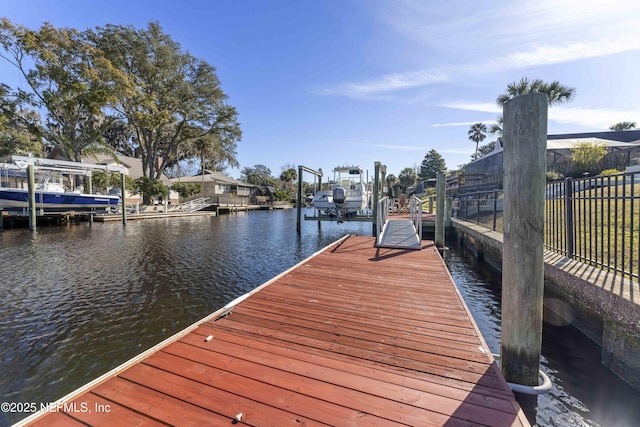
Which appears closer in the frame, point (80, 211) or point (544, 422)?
point (544, 422)

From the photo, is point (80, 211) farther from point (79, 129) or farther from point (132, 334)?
point (132, 334)

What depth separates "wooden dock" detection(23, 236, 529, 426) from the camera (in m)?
1.87

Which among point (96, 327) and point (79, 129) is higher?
point (79, 129)

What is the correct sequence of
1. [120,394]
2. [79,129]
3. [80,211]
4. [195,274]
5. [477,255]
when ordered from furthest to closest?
[79,129]
[80,211]
[477,255]
[195,274]
[120,394]

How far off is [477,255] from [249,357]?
984cm

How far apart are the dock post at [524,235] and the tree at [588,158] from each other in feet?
80.1

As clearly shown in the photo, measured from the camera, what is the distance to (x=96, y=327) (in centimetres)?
493

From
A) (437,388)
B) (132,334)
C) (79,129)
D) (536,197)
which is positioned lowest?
(132,334)

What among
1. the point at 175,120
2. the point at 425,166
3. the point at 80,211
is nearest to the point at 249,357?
the point at 80,211

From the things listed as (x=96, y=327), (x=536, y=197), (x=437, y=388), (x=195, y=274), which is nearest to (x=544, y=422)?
(x=437, y=388)

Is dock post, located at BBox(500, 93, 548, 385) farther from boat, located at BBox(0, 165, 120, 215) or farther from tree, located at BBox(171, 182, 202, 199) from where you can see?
tree, located at BBox(171, 182, 202, 199)

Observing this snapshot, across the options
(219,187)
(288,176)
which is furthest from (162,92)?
(288,176)

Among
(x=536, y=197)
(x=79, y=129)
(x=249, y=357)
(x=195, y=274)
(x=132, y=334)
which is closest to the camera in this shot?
(x=536, y=197)

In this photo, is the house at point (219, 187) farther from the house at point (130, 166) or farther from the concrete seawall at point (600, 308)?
the concrete seawall at point (600, 308)
